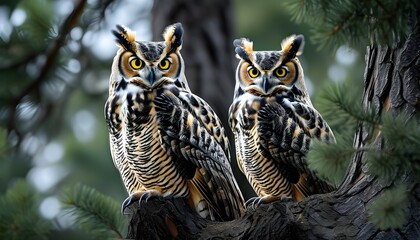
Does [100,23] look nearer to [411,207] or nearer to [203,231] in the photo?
[203,231]

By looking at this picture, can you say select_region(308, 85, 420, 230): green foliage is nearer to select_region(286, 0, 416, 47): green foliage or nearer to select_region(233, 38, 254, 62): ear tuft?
select_region(286, 0, 416, 47): green foliage

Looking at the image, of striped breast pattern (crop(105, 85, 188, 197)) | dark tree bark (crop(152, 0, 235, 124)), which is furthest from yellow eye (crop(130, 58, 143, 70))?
dark tree bark (crop(152, 0, 235, 124))

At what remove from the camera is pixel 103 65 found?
23.9 feet

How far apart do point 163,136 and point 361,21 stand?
1.49 meters

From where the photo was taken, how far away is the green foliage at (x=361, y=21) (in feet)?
9.02

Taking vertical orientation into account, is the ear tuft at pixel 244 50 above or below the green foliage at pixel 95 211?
above

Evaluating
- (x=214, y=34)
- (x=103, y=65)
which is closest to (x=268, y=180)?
(x=214, y=34)

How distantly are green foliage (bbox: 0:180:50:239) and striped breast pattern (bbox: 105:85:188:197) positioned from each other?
49 centimetres

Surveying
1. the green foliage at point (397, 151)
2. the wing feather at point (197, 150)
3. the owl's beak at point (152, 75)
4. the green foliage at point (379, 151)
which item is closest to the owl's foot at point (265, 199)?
the wing feather at point (197, 150)

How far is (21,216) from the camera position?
4090 millimetres

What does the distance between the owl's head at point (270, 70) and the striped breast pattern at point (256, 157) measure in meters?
0.07

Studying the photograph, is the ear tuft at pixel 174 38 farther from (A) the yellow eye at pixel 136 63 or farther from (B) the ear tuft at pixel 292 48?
(B) the ear tuft at pixel 292 48

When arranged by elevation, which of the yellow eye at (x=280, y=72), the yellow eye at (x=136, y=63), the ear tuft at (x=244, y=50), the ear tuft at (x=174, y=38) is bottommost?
the yellow eye at (x=280, y=72)

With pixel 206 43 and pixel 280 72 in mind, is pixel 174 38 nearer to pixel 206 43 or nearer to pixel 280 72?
pixel 280 72
